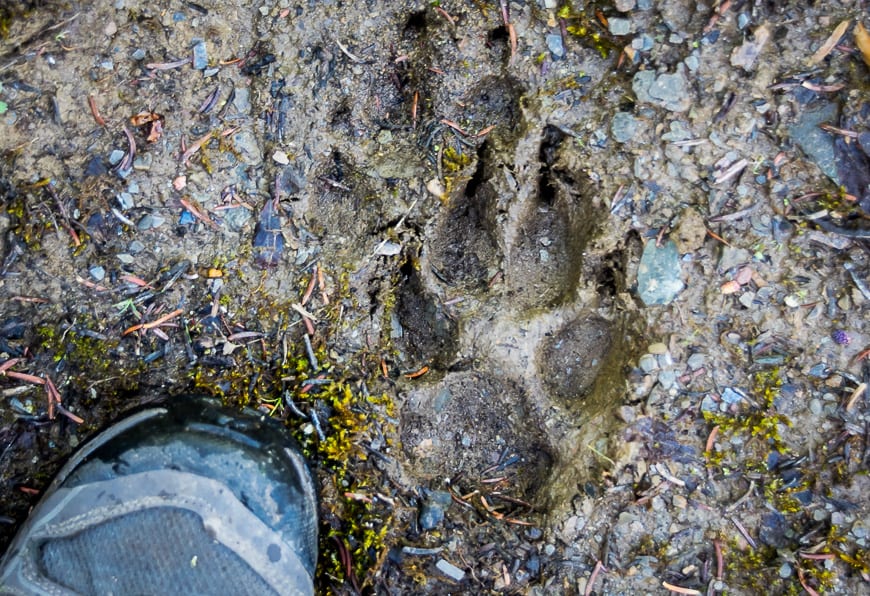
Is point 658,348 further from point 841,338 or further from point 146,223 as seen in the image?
point 146,223

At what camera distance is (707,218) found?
265cm

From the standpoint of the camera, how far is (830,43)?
8.39ft

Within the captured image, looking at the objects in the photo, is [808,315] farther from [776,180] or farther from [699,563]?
[699,563]

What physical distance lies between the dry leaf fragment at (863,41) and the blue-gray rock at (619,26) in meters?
0.79

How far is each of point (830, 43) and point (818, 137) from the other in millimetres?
332

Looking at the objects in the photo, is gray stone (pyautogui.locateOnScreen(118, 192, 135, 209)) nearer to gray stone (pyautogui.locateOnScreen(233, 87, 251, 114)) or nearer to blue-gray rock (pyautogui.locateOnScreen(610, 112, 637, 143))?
gray stone (pyautogui.locateOnScreen(233, 87, 251, 114))

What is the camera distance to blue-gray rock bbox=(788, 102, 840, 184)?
2578 mm

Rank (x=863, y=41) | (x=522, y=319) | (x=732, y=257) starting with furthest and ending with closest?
(x=522, y=319) → (x=732, y=257) → (x=863, y=41)

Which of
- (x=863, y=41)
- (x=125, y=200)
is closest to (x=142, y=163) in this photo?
(x=125, y=200)

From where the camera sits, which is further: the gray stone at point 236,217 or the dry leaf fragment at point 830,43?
the gray stone at point 236,217

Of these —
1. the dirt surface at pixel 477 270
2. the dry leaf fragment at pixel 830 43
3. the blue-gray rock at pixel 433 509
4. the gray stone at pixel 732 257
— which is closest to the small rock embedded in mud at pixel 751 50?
the dirt surface at pixel 477 270

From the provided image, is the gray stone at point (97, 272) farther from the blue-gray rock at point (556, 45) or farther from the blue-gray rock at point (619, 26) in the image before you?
the blue-gray rock at point (619, 26)

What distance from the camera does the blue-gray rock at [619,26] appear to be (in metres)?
2.66

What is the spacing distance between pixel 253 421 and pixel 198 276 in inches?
22.9
